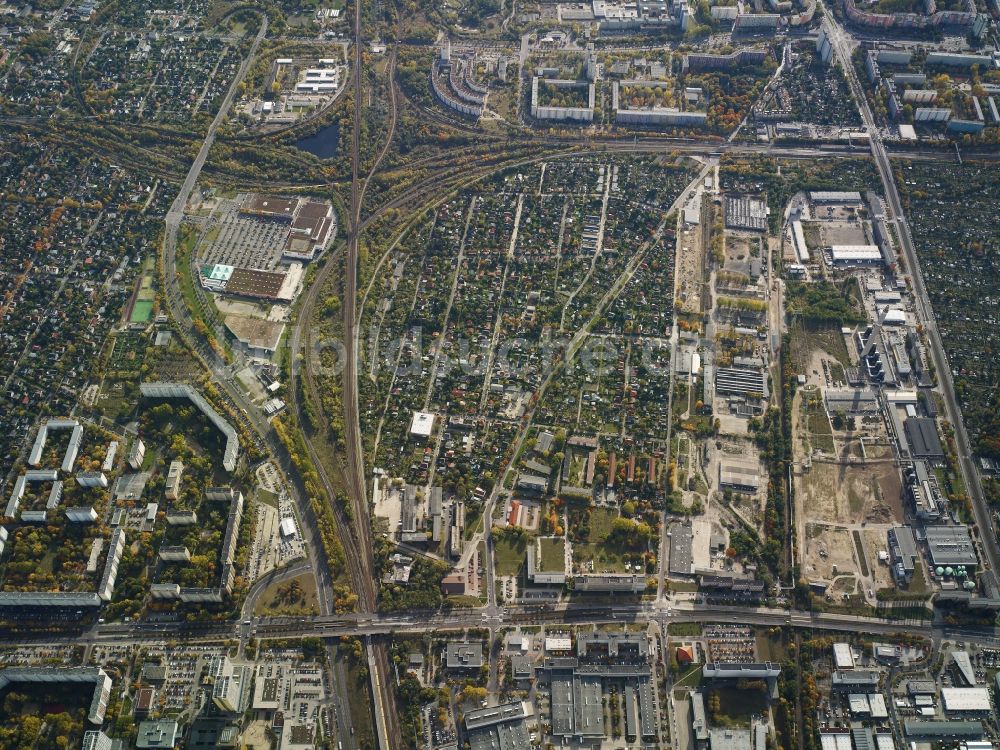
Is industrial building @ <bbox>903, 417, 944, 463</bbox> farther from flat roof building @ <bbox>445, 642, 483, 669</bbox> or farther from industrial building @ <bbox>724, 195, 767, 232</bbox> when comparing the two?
flat roof building @ <bbox>445, 642, 483, 669</bbox>

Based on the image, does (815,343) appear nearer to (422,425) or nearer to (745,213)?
(745,213)

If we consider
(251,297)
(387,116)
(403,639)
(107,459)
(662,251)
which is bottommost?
(403,639)

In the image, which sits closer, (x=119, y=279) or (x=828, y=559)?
(x=828, y=559)

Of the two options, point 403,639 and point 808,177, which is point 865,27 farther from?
point 403,639

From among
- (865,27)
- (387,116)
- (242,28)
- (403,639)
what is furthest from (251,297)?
(865,27)

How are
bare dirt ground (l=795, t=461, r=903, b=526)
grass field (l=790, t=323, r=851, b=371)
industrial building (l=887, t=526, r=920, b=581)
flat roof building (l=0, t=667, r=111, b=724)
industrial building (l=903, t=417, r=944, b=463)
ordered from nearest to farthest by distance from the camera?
flat roof building (l=0, t=667, r=111, b=724), industrial building (l=887, t=526, r=920, b=581), bare dirt ground (l=795, t=461, r=903, b=526), industrial building (l=903, t=417, r=944, b=463), grass field (l=790, t=323, r=851, b=371)

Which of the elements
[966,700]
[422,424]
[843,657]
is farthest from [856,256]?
[422,424]

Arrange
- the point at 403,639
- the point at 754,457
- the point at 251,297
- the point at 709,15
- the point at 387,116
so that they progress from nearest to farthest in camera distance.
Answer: the point at 403,639
the point at 754,457
the point at 251,297
the point at 387,116
the point at 709,15

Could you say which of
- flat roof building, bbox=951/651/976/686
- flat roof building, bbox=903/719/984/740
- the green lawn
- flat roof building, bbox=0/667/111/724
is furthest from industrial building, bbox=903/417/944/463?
flat roof building, bbox=0/667/111/724

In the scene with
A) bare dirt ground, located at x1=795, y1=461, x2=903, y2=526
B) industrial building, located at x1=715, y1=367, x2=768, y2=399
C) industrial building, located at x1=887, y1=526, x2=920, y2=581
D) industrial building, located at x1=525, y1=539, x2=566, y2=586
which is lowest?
industrial building, located at x1=525, y1=539, x2=566, y2=586
